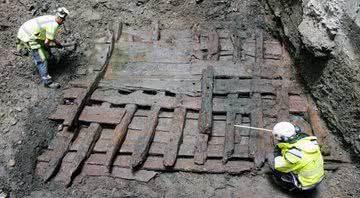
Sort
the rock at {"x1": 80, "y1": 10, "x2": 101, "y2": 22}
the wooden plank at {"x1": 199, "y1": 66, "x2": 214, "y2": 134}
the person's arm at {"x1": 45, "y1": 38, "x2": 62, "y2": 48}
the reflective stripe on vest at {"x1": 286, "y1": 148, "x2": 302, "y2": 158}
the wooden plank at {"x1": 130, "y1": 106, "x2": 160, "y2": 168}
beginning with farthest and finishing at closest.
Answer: the rock at {"x1": 80, "y1": 10, "x2": 101, "y2": 22}
the person's arm at {"x1": 45, "y1": 38, "x2": 62, "y2": 48}
the wooden plank at {"x1": 199, "y1": 66, "x2": 214, "y2": 134}
the wooden plank at {"x1": 130, "y1": 106, "x2": 160, "y2": 168}
the reflective stripe on vest at {"x1": 286, "y1": 148, "x2": 302, "y2": 158}

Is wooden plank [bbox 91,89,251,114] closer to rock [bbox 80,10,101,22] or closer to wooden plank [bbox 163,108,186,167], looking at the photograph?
wooden plank [bbox 163,108,186,167]

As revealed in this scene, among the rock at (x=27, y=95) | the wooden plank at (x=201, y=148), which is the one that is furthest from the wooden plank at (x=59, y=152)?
the wooden plank at (x=201, y=148)

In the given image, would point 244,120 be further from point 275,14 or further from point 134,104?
point 275,14

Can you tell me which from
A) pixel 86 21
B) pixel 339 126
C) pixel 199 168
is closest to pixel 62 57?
pixel 86 21

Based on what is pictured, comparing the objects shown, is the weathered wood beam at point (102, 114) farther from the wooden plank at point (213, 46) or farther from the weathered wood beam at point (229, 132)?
the wooden plank at point (213, 46)

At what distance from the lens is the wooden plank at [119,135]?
5.01 metres

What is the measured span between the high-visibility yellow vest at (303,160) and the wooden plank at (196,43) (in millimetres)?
2674

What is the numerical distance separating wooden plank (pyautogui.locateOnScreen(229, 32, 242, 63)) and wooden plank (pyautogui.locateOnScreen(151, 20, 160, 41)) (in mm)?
1444

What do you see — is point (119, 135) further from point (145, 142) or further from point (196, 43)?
point (196, 43)

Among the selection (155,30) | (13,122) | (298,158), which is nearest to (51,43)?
(13,122)

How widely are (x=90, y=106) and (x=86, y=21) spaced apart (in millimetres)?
2342

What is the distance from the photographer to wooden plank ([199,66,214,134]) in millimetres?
5262

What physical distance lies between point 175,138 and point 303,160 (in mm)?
1877

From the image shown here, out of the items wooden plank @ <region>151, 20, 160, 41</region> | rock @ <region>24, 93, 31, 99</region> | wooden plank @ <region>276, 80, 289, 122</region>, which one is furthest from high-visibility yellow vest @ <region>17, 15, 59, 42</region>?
wooden plank @ <region>276, 80, 289, 122</region>
